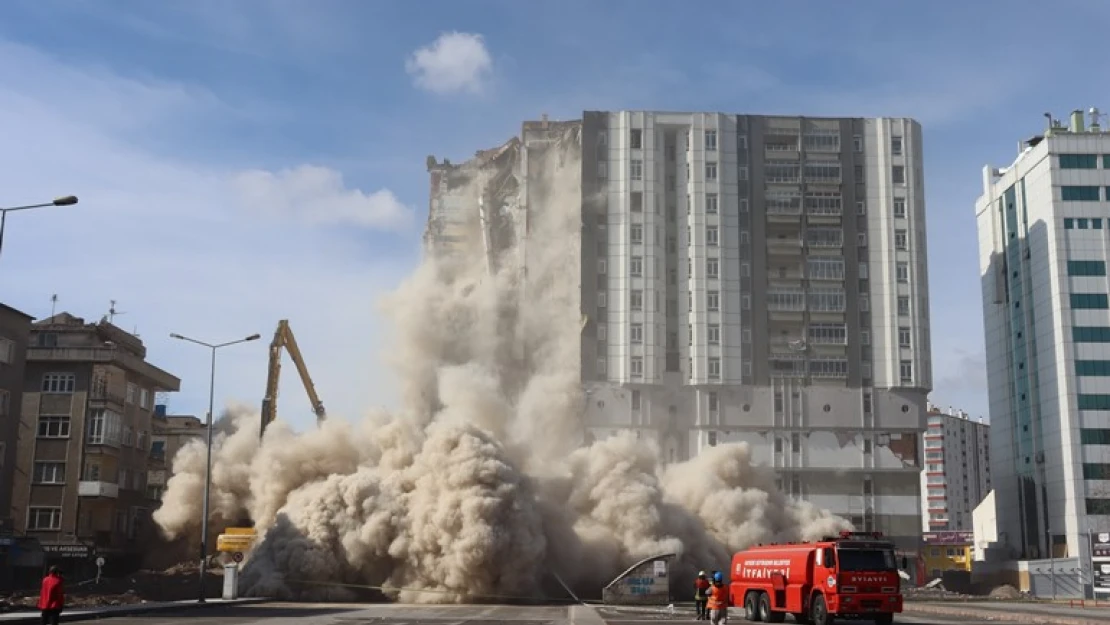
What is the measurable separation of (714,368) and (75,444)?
50881 millimetres

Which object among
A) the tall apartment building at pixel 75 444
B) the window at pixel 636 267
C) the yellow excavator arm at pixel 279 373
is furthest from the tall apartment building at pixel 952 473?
the tall apartment building at pixel 75 444

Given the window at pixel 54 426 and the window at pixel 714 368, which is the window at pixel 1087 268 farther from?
the window at pixel 54 426

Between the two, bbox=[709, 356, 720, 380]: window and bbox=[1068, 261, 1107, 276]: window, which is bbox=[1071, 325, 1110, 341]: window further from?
bbox=[709, 356, 720, 380]: window

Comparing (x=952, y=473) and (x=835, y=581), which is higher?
(x=952, y=473)

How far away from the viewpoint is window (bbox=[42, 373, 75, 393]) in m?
72.4

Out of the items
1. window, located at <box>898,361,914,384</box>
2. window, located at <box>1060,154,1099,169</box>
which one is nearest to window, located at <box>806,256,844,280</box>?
window, located at <box>898,361,914,384</box>

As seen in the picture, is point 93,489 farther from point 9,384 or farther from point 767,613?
point 767,613

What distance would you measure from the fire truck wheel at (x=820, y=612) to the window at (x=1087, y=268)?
256 feet

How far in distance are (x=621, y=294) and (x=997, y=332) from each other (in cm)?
4612

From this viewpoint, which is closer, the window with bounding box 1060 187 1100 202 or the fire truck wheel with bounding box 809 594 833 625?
the fire truck wheel with bounding box 809 594 833 625

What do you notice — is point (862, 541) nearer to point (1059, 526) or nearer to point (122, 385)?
point (122, 385)

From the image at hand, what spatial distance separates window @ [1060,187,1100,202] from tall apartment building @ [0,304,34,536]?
292 feet

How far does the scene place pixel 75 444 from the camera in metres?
71.4

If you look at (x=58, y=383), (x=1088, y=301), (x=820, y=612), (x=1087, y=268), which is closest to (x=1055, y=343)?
(x=1088, y=301)
